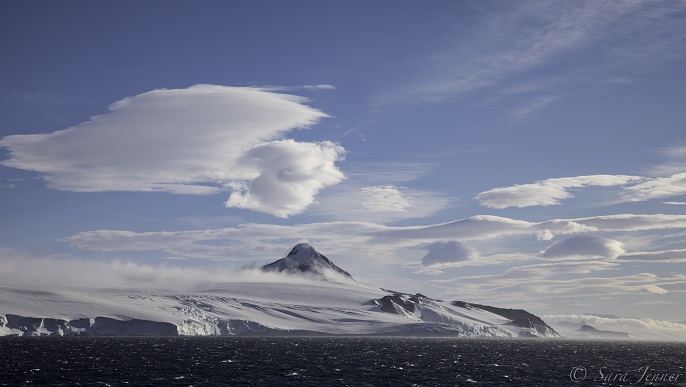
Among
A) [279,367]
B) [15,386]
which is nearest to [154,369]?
[279,367]

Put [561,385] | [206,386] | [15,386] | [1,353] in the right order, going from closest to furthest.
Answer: [15,386] < [206,386] < [561,385] < [1,353]

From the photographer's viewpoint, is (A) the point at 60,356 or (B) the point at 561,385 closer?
(B) the point at 561,385

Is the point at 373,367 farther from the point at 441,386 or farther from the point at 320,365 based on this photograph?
the point at 441,386

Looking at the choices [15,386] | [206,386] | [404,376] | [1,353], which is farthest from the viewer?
[1,353]

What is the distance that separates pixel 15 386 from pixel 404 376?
147 feet

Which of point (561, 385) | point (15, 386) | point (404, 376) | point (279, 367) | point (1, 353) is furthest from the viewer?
point (1, 353)

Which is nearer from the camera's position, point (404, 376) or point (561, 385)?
point (561, 385)

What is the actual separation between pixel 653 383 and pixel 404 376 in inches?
1172

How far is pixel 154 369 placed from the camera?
9475 cm

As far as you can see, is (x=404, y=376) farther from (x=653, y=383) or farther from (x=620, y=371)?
(x=620, y=371)

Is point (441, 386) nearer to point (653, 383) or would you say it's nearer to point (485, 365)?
point (653, 383)

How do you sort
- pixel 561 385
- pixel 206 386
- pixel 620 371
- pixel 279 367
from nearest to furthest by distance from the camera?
1. pixel 206 386
2. pixel 561 385
3. pixel 279 367
4. pixel 620 371

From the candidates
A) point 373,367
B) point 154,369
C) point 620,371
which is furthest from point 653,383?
point 154,369

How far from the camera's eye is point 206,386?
7675 centimetres
